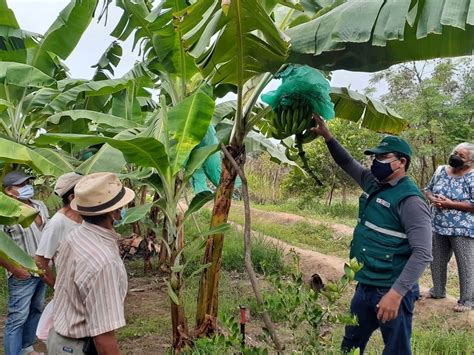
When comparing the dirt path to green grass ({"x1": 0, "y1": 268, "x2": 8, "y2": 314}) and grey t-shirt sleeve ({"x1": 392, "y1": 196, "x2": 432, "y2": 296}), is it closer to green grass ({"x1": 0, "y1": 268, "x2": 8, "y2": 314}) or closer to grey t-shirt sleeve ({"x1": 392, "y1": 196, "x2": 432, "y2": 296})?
grey t-shirt sleeve ({"x1": 392, "y1": 196, "x2": 432, "y2": 296})

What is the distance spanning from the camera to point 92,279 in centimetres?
187

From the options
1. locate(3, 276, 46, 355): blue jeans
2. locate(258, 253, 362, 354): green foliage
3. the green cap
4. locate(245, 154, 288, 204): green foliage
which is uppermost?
the green cap

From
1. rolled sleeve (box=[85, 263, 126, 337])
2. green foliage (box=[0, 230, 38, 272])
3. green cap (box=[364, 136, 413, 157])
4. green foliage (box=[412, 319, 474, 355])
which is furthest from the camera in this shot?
green foliage (box=[412, 319, 474, 355])

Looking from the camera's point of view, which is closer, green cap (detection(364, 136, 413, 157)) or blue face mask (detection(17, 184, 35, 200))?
green cap (detection(364, 136, 413, 157))

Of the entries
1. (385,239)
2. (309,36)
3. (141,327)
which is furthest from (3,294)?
(309,36)

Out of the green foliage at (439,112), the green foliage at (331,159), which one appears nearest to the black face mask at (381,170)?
the green foliage at (439,112)

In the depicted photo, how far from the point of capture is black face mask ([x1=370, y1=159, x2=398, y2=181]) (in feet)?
8.83

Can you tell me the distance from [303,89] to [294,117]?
0.20 m

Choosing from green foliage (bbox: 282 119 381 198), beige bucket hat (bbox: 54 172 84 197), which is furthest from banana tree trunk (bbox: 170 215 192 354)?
green foliage (bbox: 282 119 381 198)

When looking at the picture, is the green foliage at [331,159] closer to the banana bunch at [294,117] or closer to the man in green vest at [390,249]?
the man in green vest at [390,249]

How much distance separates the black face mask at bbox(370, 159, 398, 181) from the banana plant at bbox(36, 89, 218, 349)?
1070 millimetres

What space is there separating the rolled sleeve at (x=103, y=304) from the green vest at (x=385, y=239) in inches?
62.6

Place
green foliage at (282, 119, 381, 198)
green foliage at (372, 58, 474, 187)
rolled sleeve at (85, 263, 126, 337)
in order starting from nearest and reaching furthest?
rolled sleeve at (85, 263, 126, 337) < green foliage at (372, 58, 474, 187) < green foliage at (282, 119, 381, 198)

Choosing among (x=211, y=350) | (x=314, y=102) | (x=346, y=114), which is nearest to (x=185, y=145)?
(x=314, y=102)
